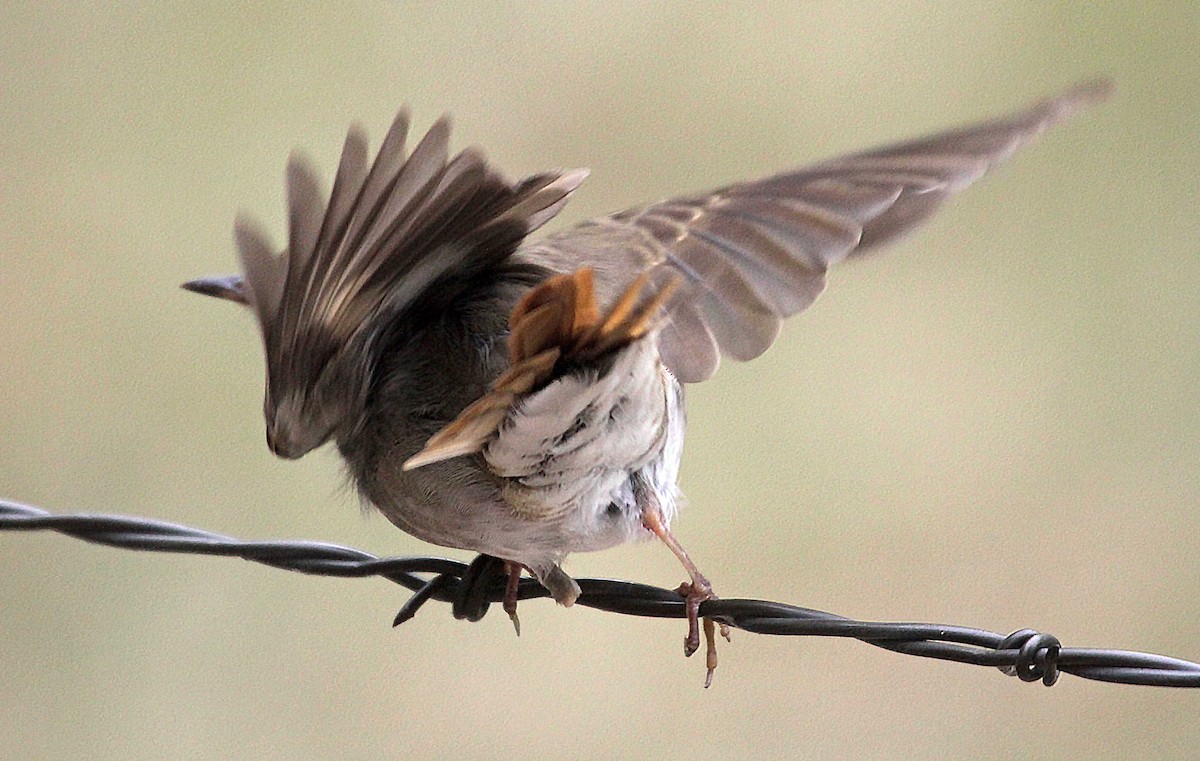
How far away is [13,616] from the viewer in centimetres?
553

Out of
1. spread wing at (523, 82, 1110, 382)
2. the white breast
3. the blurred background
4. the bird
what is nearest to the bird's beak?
the bird

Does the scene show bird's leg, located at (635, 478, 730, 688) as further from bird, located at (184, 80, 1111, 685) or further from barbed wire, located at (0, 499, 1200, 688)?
barbed wire, located at (0, 499, 1200, 688)

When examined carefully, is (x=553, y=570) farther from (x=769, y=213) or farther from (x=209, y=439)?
(x=209, y=439)

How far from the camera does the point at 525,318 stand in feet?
7.52

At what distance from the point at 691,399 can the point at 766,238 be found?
2846 mm

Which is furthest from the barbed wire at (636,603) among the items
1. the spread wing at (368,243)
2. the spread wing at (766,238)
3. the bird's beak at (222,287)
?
the bird's beak at (222,287)

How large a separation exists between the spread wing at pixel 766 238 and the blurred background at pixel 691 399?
7.07ft

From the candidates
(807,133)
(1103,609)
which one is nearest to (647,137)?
(807,133)

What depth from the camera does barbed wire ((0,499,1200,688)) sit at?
2.07 metres

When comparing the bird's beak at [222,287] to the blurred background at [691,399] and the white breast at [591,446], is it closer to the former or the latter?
the white breast at [591,446]

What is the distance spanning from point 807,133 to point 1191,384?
192cm

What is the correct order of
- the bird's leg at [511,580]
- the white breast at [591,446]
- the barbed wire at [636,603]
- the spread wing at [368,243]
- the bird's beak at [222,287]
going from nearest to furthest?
1. the barbed wire at [636,603]
2. the spread wing at [368,243]
3. the white breast at [591,446]
4. the bird's leg at [511,580]
5. the bird's beak at [222,287]

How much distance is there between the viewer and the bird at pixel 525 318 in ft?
7.65

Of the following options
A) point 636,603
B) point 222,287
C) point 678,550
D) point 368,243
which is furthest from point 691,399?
point 368,243
